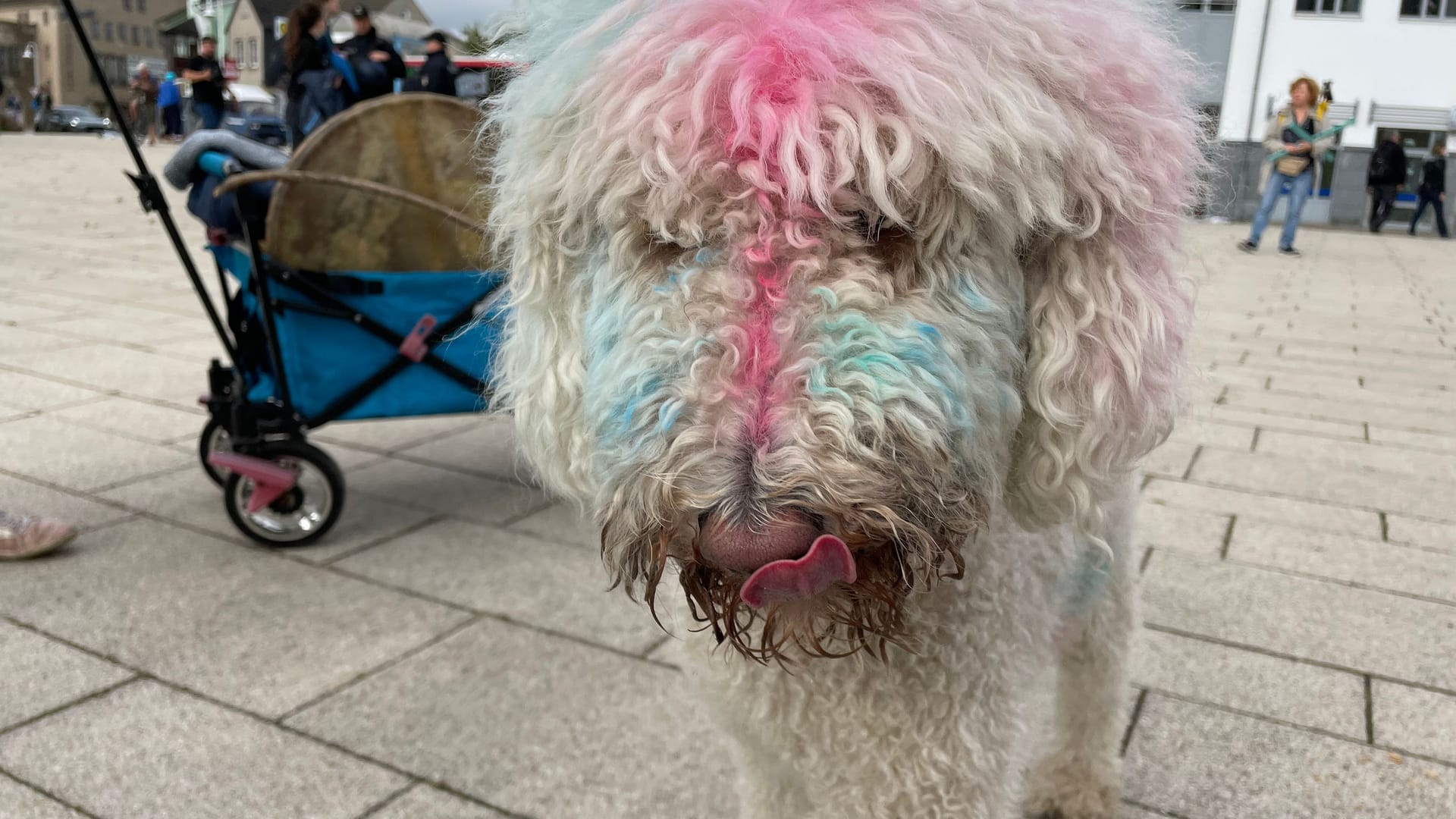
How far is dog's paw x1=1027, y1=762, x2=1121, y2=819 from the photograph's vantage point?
2.15m

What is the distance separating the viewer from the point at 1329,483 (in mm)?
4148

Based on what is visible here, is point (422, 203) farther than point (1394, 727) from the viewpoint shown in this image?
Yes

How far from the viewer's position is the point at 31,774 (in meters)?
2.12

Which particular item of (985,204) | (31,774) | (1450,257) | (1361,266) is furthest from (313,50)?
(1450,257)

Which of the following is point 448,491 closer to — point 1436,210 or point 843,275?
point 843,275

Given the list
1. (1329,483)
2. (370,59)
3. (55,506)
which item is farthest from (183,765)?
(370,59)

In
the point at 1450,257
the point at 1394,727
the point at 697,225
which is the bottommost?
the point at 1450,257

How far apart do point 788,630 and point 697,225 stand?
0.42m

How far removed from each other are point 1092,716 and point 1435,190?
2181 cm

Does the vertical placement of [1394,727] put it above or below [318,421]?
below

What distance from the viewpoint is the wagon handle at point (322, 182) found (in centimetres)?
295

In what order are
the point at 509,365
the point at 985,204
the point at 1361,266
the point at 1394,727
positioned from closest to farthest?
the point at 985,204, the point at 509,365, the point at 1394,727, the point at 1361,266

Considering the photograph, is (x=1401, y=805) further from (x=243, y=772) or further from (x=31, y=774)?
(x=31, y=774)

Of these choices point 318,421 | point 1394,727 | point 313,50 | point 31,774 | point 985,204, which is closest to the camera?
point 985,204
